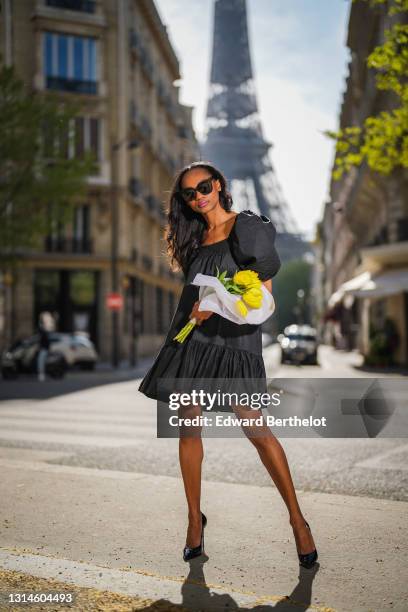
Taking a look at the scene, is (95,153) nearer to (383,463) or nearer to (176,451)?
(176,451)

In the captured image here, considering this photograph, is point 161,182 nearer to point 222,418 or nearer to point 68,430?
point 68,430

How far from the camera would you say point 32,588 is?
2.93m

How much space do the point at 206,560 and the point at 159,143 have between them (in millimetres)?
41556

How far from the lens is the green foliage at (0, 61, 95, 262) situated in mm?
20375

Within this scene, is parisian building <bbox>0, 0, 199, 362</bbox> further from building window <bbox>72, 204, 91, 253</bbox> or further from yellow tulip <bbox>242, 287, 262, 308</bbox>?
yellow tulip <bbox>242, 287, 262, 308</bbox>

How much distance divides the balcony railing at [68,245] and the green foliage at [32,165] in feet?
26.8

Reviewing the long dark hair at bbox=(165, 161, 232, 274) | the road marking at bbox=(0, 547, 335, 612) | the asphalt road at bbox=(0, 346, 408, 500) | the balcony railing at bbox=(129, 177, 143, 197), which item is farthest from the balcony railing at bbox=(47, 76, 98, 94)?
the road marking at bbox=(0, 547, 335, 612)

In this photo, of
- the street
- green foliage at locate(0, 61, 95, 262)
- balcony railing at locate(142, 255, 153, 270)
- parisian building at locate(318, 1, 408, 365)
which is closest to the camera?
the street

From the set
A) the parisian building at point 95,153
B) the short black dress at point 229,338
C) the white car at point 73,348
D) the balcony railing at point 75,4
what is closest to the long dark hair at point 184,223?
the short black dress at point 229,338

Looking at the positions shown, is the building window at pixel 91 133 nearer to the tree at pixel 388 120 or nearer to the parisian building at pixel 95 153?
the parisian building at pixel 95 153

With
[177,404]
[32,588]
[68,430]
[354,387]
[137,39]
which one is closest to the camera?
[32,588]

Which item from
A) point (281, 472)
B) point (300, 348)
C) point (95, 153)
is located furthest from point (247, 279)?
point (95, 153)

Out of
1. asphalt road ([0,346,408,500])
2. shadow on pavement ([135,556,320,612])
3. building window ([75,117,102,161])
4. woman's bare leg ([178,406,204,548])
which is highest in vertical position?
building window ([75,117,102,161])

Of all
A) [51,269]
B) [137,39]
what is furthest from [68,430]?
[137,39]
